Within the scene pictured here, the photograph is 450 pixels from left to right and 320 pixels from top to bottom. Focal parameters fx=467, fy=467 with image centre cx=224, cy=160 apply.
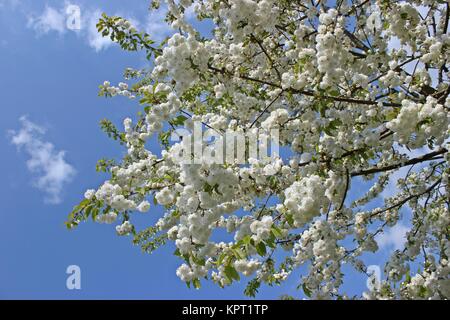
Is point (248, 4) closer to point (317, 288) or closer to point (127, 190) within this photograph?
point (127, 190)

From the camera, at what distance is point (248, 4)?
4793 millimetres

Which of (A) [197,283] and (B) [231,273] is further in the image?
(A) [197,283]

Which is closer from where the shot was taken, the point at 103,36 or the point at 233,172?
the point at 233,172

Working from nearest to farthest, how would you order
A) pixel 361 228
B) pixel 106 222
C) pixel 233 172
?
1. pixel 233 172
2. pixel 106 222
3. pixel 361 228

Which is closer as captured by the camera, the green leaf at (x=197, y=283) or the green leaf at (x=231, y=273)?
the green leaf at (x=231, y=273)

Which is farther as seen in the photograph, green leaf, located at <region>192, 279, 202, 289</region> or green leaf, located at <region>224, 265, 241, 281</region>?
green leaf, located at <region>192, 279, 202, 289</region>

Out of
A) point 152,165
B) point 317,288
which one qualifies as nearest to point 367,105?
point 317,288

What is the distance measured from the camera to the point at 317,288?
17.9 ft

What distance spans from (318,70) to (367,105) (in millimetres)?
774
